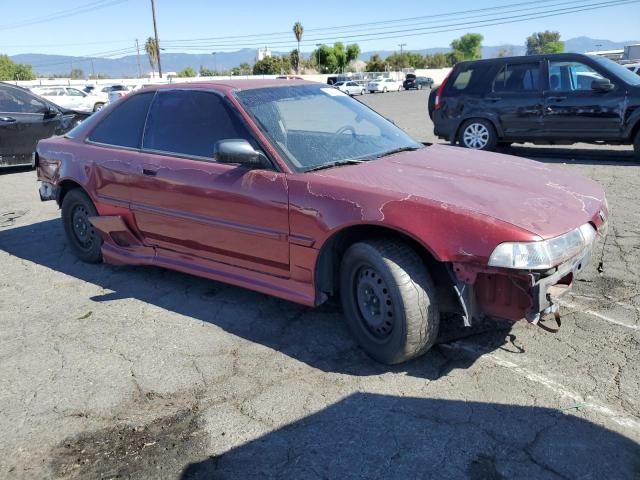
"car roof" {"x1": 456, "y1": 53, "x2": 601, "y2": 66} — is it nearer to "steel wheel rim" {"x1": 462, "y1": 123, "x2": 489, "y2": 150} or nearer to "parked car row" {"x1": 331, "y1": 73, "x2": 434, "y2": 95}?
"steel wheel rim" {"x1": 462, "y1": 123, "x2": 489, "y2": 150}

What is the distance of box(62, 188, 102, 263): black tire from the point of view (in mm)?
5090

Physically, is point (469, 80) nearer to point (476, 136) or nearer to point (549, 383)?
point (476, 136)

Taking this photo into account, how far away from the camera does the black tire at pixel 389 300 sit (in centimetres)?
300

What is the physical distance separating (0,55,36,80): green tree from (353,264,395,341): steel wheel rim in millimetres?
78600

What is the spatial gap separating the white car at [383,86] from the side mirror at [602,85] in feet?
143

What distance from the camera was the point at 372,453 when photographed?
2.52 m

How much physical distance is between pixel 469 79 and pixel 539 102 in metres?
1.35

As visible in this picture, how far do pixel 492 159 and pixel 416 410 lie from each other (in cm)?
199

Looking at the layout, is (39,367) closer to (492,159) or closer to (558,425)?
(558,425)

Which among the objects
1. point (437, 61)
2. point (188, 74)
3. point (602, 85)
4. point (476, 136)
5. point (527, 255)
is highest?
point (437, 61)

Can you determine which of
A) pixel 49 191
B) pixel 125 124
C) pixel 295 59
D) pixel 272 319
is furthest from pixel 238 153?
pixel 295 59

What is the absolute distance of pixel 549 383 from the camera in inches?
118

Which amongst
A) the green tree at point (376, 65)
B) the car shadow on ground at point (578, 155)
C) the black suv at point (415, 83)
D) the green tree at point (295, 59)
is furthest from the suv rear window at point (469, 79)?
the green tree at point (376, 65)

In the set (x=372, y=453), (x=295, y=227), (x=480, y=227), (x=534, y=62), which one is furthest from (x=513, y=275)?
(x=534, y=62)
